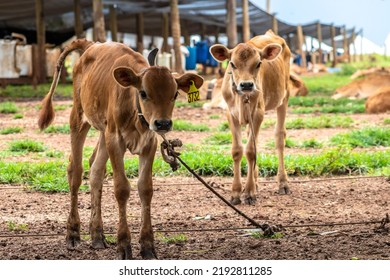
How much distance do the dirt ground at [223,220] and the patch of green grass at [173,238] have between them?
0.03 meters

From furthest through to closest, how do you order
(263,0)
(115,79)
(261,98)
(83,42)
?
(263,0) < (261,98) < (83,42) < (115,79)

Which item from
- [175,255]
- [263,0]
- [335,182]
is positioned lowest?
[263,0]

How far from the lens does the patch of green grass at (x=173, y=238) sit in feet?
23.5

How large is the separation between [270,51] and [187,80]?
11.9 feet

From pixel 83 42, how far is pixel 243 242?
2.07 m

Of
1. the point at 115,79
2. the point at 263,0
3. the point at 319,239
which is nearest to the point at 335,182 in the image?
the point at 319,239

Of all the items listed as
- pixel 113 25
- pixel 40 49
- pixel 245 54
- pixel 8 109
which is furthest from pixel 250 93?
pixel 113 25

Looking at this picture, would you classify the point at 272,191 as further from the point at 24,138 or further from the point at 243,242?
the point at 24,138

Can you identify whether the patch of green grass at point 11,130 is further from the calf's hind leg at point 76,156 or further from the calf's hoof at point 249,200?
the calf's hind leg at point 76,156

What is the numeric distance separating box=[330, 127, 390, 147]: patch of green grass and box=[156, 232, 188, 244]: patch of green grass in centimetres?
598

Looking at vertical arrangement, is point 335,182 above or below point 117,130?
below

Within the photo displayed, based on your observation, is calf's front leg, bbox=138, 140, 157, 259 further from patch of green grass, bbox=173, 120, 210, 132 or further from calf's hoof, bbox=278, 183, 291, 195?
patch of green grass, bbox=173, 120, 210, 132

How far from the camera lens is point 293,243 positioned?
7059 millimetres

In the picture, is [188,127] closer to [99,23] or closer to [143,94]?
[99,23]
